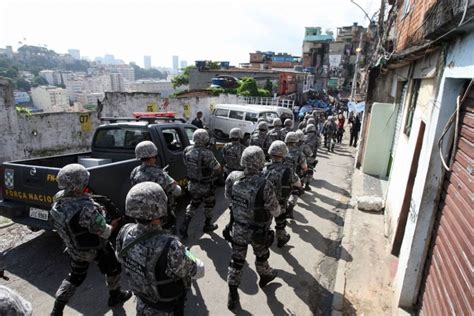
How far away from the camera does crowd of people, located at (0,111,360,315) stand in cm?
247

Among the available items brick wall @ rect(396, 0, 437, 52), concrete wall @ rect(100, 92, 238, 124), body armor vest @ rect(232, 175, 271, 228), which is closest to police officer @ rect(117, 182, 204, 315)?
body armor vest @ rect(232, 175, 271, 228)

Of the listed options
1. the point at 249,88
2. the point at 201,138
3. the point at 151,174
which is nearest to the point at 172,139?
the point at 201,138

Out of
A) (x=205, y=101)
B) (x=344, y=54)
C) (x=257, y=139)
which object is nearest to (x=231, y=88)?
(x=205, y=101)

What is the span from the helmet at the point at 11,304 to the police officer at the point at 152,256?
0.96m

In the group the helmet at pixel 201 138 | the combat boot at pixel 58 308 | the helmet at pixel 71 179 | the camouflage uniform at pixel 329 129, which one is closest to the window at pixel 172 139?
the helmet at pixel 201 138

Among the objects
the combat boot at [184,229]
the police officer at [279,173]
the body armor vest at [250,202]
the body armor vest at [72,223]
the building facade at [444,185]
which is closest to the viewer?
the building facade at [444,185]

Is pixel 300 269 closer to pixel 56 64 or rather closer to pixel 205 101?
pixel 205 101

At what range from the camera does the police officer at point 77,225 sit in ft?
10.4

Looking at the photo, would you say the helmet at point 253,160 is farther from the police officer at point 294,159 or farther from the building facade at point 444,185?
the police officer at point 294,159

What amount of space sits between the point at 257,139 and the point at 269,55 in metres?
53.8

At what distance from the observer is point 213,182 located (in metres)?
5.58

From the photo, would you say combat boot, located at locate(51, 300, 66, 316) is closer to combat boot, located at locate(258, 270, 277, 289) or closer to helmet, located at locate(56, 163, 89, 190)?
helmet, located at locate(56, 163, 89, 190)

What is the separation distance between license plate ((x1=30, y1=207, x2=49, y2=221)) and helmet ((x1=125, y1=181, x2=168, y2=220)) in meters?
2.60

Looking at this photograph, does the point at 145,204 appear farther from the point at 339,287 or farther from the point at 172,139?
the point at 172,139
